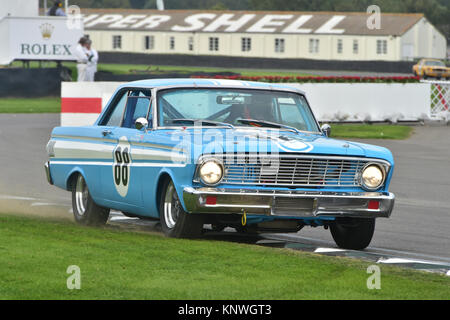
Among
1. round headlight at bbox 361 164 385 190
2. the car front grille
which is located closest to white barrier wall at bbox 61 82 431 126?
round headlight at bbox 361 164 385 190

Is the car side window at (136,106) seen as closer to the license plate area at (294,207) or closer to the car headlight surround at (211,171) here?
the car headlight surround at (211,171)

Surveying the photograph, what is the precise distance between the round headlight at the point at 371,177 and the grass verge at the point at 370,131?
15579mm

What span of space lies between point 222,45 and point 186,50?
3.69 meters

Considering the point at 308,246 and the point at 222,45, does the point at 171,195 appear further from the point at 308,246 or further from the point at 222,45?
the point at 222,45

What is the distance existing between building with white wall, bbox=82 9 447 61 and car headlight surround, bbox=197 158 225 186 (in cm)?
8976

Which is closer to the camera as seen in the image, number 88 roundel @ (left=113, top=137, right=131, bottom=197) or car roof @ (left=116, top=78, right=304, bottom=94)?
number 88 roundel @ (left=113, top=137, right=131, bottom=197)

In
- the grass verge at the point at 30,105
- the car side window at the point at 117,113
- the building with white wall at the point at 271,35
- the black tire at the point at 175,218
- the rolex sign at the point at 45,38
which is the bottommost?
the building with white wall at the point at 271,35

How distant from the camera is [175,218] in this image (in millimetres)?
9375

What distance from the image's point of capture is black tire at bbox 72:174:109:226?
35.6ft

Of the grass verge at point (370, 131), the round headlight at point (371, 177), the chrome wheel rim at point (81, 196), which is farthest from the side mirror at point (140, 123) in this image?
the grass verge at point (370, 131)

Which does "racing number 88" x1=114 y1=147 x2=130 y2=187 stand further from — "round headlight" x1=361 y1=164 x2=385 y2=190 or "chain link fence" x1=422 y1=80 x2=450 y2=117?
"chain link fence" x1=422 y1=80 x2=450 y2=117

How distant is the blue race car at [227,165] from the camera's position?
8945 millimetres

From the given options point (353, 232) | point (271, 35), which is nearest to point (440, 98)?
point (353, 232)

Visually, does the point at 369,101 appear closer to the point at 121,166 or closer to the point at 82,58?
the point at 82,58
